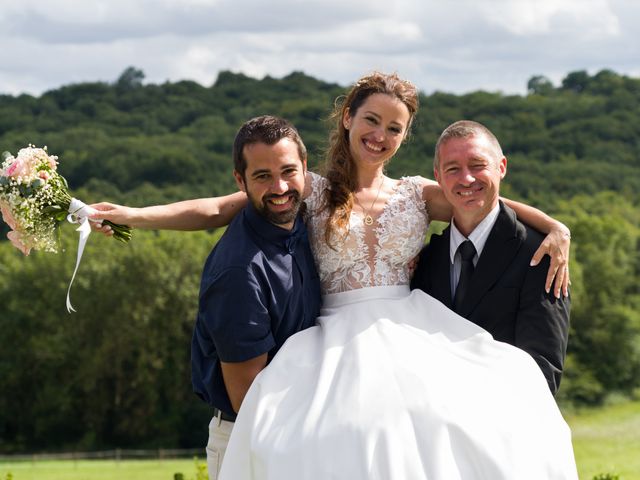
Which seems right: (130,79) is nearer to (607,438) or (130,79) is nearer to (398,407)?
(607,438)

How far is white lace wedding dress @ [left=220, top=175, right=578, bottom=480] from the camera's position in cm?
434

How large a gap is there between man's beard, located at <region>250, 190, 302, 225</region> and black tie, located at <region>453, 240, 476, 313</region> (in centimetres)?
101

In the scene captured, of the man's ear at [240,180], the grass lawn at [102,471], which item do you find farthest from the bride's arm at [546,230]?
the grass lawn at [102,471]

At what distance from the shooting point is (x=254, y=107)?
291ft

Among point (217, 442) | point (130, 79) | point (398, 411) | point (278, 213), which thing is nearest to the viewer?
point (398, 411)

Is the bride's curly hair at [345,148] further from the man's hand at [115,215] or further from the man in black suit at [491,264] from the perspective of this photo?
the man's hand at [115,215]

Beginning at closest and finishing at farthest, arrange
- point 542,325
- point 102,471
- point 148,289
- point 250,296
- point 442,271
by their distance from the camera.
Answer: point 250,296 < point 542,325 < point 442,271 < point 102,471 < point 148,289

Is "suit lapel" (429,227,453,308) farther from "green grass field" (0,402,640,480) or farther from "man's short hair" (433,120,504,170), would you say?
"green grass field" (0,402,640,480)

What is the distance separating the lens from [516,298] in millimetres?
5340

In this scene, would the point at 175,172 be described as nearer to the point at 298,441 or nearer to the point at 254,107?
the point at 254,107

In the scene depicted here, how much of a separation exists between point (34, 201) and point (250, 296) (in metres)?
1.36

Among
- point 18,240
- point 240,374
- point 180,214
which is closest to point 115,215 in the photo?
point 180,214

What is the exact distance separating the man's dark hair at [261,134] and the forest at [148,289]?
19891 millimetres

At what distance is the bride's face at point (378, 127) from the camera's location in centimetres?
561
